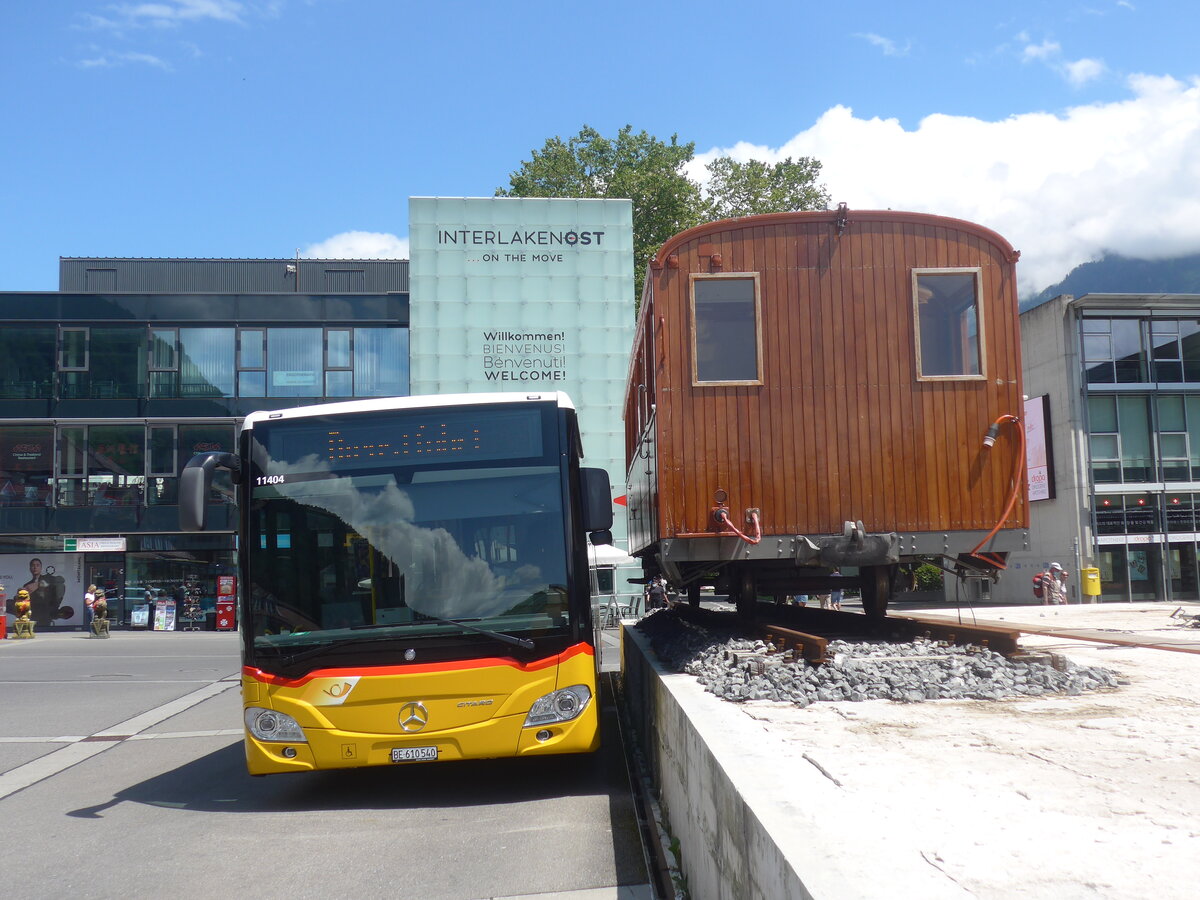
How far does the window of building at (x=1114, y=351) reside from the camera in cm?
3372

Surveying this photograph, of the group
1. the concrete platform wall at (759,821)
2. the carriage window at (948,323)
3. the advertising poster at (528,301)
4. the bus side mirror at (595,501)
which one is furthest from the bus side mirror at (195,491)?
the advertising poster at (528,301)

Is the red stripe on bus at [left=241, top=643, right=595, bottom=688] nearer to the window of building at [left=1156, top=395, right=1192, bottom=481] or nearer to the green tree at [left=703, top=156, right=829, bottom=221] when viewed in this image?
the window of building at [left=1156, top=395, right=1192, bottom=481]

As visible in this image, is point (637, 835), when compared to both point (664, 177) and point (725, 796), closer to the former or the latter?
point (725, 796)

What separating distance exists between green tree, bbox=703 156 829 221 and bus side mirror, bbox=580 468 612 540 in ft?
127

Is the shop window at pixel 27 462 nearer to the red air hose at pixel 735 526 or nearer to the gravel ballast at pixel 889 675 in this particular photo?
the red air hose at pixel 735 526

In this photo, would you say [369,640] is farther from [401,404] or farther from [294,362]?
[294,362]

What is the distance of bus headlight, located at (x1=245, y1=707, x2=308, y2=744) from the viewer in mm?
7238

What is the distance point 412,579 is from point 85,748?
213 inches

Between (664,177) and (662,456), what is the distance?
128 feet

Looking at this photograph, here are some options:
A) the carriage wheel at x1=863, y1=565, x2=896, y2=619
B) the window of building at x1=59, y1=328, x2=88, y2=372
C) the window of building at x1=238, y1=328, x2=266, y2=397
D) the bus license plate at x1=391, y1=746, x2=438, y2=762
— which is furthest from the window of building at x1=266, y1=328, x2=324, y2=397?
the bus license plate at x1=391, y1=746, x2=438, y2=762

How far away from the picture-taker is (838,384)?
8.77 metres

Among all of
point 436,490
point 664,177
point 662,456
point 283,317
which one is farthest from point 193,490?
point 664,177

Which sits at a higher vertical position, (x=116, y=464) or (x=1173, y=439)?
(x=116, y=464)

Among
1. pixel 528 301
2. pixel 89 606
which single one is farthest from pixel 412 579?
pixel 89 606
